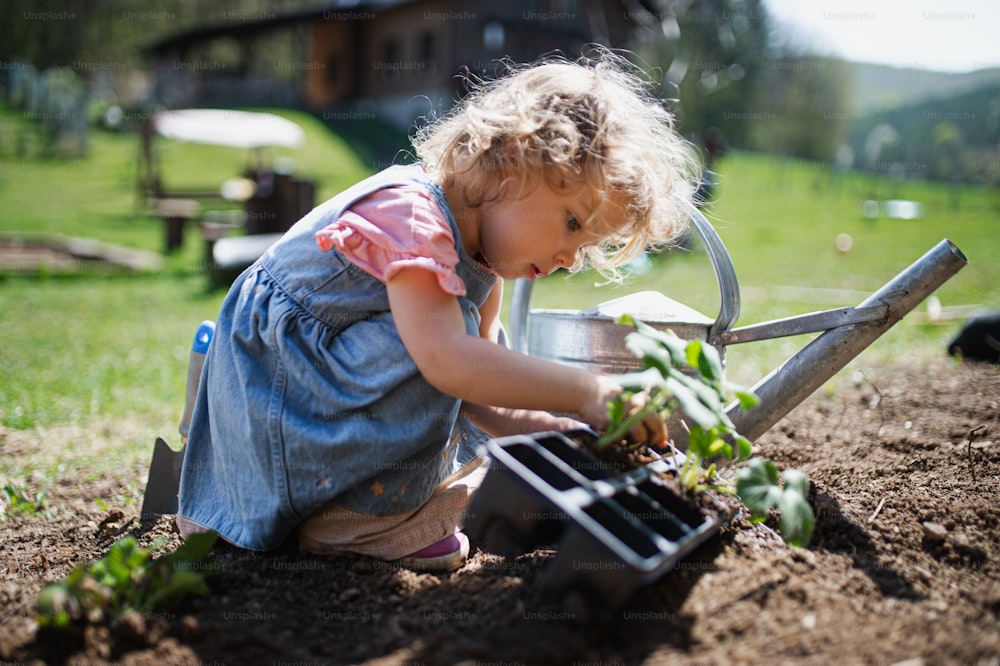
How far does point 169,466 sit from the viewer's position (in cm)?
221

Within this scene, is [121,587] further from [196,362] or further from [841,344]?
[841,344]

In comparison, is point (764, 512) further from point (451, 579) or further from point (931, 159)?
point (931, 159)

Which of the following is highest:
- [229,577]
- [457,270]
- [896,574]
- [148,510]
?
[457,270]

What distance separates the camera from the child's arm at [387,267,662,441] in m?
1.52

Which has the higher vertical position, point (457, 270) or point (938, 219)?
point (457, 270)

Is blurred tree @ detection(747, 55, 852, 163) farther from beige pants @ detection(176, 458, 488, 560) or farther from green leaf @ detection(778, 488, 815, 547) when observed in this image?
green leaf @ detection(778, 488, 815, 547)

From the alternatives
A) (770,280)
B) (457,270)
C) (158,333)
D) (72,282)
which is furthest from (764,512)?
(72,282)

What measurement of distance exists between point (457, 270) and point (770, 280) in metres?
6.73

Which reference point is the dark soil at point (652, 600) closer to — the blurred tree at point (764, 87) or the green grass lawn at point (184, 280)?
the green grass lawn at point (184, 280)

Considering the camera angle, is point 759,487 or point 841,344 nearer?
point 759,487

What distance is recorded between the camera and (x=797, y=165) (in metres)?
25.9

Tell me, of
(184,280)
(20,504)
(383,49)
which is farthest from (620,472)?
(383,49)

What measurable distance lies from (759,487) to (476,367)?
22.7 inches

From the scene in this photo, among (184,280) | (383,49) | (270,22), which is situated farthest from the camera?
(270,22)
